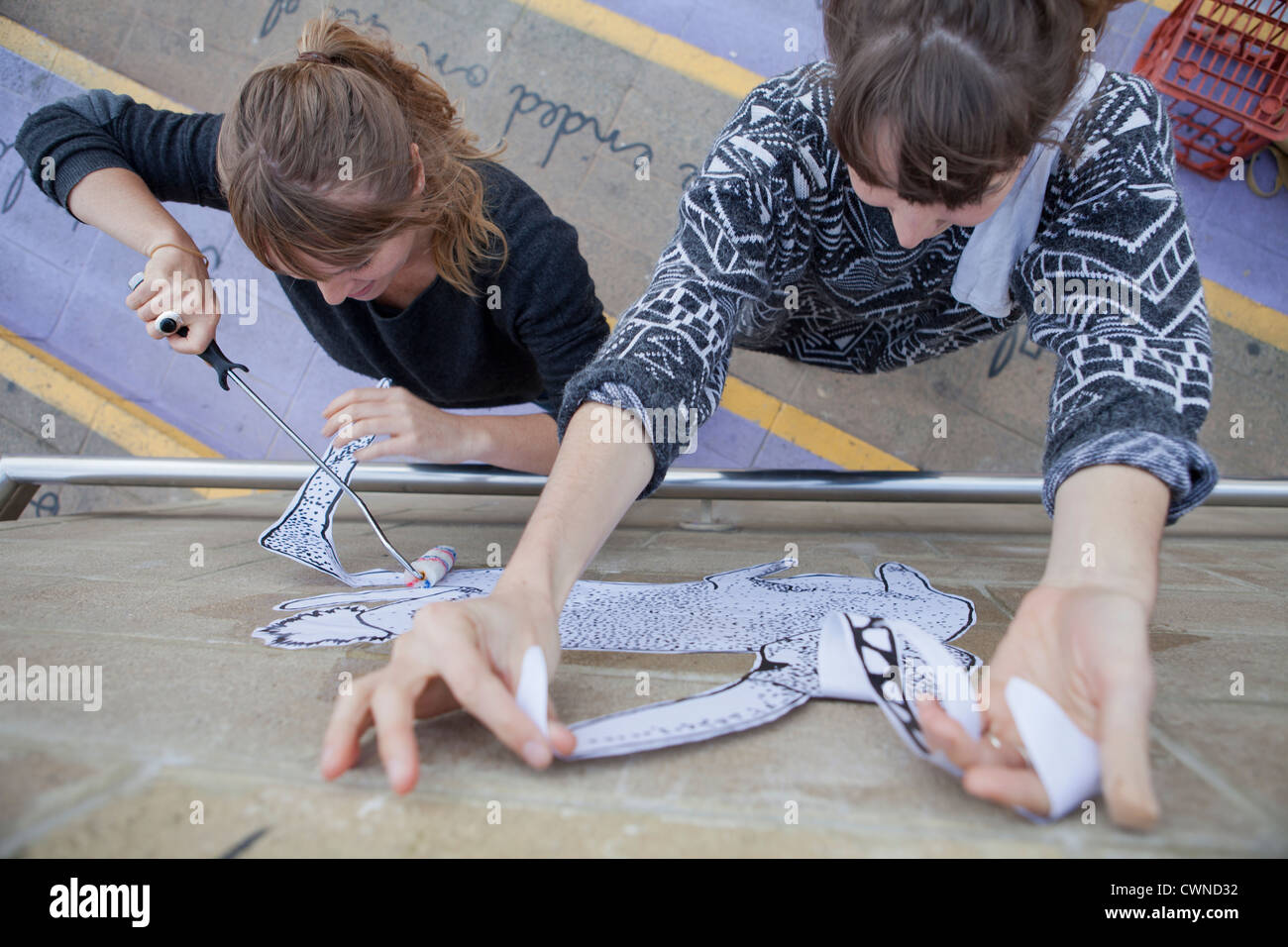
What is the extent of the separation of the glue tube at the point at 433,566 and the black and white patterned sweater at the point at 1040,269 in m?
0.53

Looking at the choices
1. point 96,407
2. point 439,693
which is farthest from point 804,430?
point 96,407

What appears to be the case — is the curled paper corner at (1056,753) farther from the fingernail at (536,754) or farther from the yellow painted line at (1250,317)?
the yellow painted line at (1250,317)

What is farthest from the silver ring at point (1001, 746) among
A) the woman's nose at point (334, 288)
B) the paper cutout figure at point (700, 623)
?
the woman's nose at point (334, 288)

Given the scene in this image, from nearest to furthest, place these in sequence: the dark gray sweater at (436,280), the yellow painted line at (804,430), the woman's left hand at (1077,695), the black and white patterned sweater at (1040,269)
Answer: the woman's left hand at (1077,695), the black and white patterned sweater at (1040,269), the dark gray sweater at (436,280), the yellow painted line at (804,430)

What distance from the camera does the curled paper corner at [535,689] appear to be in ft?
2.05

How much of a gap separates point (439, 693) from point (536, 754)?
108 mm

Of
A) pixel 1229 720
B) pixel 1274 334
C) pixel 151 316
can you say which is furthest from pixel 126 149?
pixel 1274 334

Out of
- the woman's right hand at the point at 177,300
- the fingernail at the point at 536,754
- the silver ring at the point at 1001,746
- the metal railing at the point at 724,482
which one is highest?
the woman's right hand at the point at 177,300

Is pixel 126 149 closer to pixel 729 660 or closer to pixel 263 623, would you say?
pixel 263 623

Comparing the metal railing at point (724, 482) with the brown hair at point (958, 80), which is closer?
the brown hair at point (958, 80)

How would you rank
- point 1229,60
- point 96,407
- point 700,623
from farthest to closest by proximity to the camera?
point 96,407
point 1229,60
point 700,623

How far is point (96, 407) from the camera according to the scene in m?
2.99

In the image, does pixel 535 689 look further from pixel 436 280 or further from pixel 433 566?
pixel 436 280
